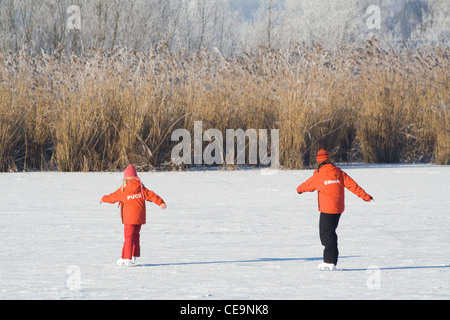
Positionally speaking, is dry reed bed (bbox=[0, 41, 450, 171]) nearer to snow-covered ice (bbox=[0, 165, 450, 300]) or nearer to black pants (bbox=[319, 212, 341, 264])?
snow-covered ice (bbox=[0, 165, 450, 300])

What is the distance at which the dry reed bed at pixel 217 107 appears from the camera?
977cm

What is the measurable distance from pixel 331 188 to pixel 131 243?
1.15 metres

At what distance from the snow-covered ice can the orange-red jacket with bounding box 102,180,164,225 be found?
27 cm

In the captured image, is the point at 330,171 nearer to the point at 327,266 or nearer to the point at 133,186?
the point at 327,266

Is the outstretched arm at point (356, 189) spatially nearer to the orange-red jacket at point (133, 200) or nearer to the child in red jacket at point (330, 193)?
the child in red jacket at point (330, 193)

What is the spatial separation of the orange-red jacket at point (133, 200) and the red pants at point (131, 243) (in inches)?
1.7

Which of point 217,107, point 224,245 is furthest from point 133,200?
point 217,107

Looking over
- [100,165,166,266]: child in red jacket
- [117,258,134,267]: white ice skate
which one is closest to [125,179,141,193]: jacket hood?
[100,165,166,266]: child in red jacket

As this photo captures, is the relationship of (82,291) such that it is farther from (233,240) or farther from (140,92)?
(140,92)

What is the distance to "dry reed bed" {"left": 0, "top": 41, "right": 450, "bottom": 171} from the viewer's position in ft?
32.0

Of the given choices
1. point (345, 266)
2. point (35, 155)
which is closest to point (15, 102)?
point (35, 155)

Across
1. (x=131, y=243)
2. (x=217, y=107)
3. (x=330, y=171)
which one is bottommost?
(x=131, y=243)

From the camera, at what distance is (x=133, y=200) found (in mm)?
3912

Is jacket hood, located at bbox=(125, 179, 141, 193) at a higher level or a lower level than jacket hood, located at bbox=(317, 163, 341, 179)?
lower
